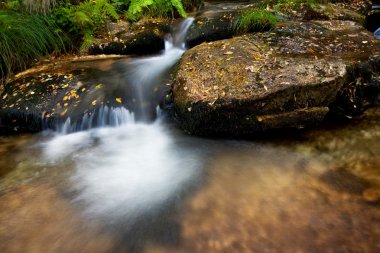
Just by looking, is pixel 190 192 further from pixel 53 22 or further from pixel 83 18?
pixel 53 22

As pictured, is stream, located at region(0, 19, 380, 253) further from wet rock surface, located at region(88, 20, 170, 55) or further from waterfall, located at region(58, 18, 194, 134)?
wet rock surface, located at region(88, 20, 170, 55)

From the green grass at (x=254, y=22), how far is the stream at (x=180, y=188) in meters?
2.47

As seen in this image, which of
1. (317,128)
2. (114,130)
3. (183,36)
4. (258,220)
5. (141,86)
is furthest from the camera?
(183,36)

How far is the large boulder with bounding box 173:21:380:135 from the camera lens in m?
3.59

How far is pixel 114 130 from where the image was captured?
175 inches

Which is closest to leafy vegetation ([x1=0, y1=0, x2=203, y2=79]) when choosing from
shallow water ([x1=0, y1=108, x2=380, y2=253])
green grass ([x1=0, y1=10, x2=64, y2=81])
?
green grass ([x1=0, y1=10, x2=64, y2=81])

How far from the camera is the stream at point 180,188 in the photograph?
2.50 meters

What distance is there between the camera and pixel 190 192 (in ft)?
10.2

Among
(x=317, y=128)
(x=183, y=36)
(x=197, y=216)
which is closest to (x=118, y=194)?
(x=197, y=216)

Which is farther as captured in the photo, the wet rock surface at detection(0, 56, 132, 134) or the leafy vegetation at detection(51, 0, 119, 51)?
the leafy vegetation at detection(51, 0, 119, 51)

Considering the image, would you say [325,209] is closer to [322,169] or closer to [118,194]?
[322,169]

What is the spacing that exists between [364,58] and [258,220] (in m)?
3.06

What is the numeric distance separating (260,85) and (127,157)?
201 cm

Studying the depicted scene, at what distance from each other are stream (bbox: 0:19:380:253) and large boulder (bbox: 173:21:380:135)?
13.1 inches
